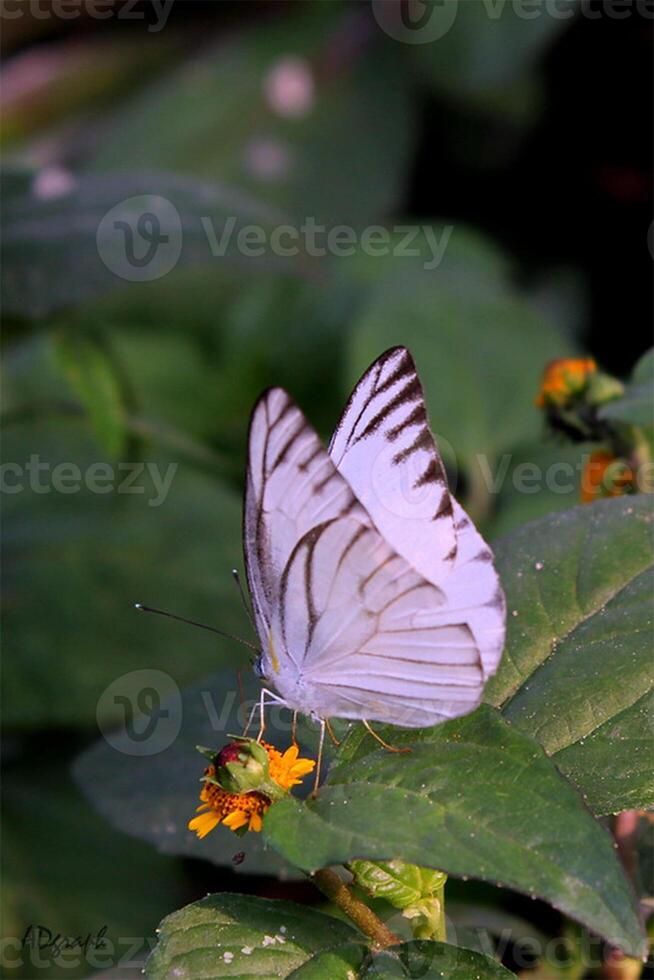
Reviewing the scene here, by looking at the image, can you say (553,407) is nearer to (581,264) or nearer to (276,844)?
(276,844)

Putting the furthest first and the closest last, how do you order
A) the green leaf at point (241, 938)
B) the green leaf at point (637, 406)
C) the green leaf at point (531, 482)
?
the green leaf at point (531, 482) → the green leaf at point (637, 406) → the green leaf at point (241, 938)

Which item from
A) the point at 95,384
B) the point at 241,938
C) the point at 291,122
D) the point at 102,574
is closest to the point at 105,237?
the point at 95,384

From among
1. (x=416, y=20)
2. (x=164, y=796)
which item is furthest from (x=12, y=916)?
(x=416, y=20)

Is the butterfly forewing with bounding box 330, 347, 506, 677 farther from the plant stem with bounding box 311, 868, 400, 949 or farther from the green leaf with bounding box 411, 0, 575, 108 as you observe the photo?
the green leaf with bounding box 411, 0, 575, 108

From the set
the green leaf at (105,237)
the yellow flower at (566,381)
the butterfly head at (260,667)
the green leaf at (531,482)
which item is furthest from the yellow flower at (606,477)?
the green leaf at (105,237)

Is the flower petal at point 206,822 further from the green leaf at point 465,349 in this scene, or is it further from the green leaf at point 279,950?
the green leaf at point 465,349

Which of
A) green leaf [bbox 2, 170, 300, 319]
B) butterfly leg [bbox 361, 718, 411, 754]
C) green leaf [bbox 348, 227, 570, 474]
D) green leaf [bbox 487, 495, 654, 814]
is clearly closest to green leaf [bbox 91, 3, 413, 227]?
green leaf [bbox 348, 227, 570, 474]

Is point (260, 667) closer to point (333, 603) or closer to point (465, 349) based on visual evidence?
point (333, 603)
